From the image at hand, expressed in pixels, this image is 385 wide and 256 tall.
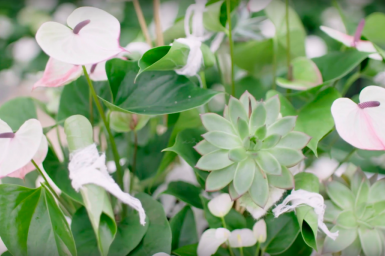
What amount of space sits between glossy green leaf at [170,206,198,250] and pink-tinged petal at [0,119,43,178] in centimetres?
17

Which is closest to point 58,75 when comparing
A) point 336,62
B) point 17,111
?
point 17,111

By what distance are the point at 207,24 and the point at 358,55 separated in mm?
172

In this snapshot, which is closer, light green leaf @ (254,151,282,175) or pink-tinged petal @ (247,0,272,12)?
light green leaf @ (254,151,282,175)

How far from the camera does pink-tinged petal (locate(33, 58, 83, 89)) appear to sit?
0.33 meters

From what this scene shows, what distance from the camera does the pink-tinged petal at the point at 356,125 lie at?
28 cm

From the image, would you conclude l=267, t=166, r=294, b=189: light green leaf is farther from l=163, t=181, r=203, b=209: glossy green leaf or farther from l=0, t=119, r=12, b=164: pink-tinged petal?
l=0, t=119, r=12, b=164: pink-tinged petal

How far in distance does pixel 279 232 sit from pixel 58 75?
27cm

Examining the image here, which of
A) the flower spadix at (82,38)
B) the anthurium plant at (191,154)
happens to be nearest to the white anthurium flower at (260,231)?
the anthurium plant at (191,154)

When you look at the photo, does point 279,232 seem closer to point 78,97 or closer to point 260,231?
point 260,231

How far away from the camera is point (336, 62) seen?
1.36ft

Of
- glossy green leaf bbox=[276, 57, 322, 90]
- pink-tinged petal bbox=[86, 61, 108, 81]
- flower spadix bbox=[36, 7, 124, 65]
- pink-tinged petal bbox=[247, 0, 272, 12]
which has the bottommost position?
glossy green leaf bbox=[276, 57, 322, 90]

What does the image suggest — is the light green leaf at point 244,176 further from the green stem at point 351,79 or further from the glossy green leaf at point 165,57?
the green stem at point 351,79

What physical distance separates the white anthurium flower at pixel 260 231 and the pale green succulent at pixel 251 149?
5 centimetres

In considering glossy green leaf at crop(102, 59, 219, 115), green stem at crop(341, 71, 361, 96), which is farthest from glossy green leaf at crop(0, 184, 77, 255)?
green stem at crop(341, 71, 361, 96)
